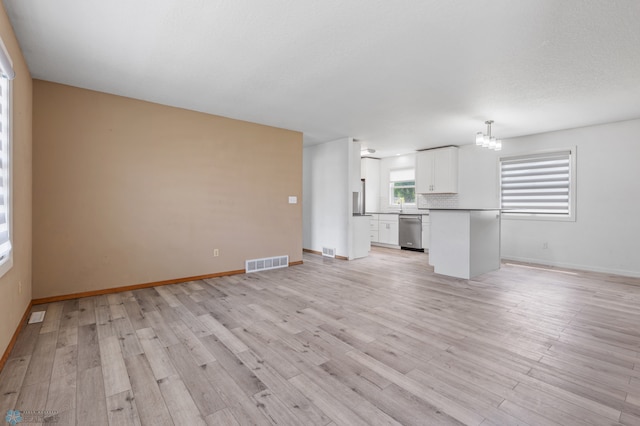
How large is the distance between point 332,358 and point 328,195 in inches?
181

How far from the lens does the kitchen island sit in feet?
15.1

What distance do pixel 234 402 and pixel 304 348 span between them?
0.75 metres

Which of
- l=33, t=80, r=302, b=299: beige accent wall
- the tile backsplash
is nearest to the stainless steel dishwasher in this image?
the tile backsplash

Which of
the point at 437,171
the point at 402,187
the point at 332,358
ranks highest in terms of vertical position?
the point at 437,171

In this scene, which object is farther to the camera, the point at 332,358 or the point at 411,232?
the point at 411,232

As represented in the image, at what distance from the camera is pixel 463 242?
182 inches

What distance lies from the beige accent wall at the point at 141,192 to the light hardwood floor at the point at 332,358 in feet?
1.73

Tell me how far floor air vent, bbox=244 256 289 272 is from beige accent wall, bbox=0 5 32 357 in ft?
8.91

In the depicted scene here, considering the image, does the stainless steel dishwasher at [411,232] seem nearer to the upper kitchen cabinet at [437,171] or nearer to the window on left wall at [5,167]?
the upper kitchen cabinet at [437,171]

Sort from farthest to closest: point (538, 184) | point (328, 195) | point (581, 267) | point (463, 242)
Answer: point (328, 195)
point (538, 184)
point (581, 267)
point (463, 242)

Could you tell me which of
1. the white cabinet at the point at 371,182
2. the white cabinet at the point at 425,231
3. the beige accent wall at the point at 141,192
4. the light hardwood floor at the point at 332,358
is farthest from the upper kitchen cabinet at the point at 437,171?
the beige accent wall at the point at 141,192

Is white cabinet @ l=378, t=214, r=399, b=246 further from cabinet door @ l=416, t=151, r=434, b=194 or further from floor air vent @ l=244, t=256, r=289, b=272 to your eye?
floor air vent @ l=244, t=256, r=289, b=272

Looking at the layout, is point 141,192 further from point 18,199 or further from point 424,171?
point 424,171

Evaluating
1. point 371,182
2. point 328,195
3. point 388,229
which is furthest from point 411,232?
point 328,195
